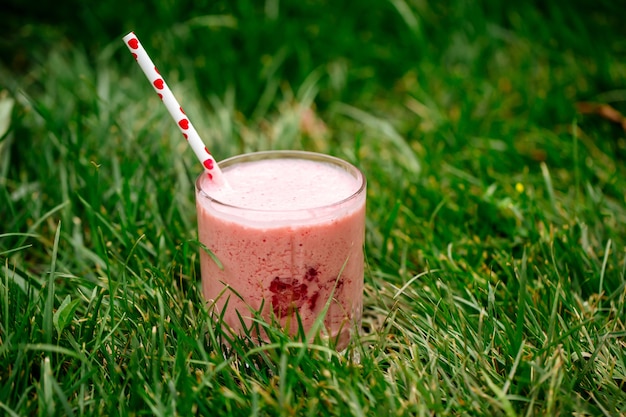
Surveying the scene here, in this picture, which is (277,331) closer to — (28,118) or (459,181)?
(459,181)

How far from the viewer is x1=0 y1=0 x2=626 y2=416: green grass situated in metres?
1.44

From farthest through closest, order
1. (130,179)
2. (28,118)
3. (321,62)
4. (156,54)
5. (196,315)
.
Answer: (321,62), (156,54), (28,118), (130,179), (196,315)

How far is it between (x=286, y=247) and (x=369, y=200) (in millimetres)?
859

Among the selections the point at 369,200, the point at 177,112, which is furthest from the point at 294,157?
the point at 369,200

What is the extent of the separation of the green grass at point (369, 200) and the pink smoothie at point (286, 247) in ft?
0.30

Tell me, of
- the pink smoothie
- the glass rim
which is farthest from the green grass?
the glass rim

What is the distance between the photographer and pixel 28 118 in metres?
2.59

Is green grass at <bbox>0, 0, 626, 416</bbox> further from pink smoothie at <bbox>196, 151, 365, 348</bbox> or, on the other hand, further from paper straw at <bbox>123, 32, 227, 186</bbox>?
paper straw at <bbox>123, 32, 227, 186</bbox>

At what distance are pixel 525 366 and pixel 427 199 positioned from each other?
2.98 ft

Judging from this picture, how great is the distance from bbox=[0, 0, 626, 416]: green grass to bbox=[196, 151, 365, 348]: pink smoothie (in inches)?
3.6

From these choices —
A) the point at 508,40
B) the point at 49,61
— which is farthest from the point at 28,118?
the point at 508,40

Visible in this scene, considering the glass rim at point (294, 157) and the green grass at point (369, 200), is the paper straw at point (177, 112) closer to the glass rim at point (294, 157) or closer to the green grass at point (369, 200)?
the glass rim at point (294, 157)

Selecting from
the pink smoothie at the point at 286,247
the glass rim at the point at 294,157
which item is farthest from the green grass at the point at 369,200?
the glass rim at the point at 294,157

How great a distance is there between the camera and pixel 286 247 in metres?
1.49
